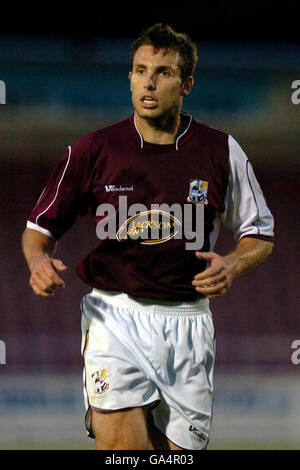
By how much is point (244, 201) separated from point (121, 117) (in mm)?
5123

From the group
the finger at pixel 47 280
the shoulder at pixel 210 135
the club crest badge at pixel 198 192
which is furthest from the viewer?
the shoulder at pixel 210 135

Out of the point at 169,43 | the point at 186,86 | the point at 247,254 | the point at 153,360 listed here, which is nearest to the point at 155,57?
the point at 169,43

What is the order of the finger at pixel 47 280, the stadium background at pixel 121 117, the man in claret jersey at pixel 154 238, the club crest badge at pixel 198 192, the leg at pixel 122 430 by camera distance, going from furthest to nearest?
1. the stadium background at pixel 121 117
2. the club crest badge at pixel 198 192
3. the man in claret jersey at pixel 154 238
4. the leg at pixel 122 430
5. the finger at pixel 47 280

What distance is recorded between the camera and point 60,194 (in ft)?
12.2

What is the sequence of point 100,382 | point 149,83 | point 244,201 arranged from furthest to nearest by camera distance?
point 244,201, point 149,83, point 100,382

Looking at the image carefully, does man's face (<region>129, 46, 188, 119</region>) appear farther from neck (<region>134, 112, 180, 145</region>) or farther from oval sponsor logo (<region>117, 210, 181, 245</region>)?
oval sponsor logo (<region>117, 210, 181, 245</region>)

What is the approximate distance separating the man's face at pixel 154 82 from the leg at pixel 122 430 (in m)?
1.26

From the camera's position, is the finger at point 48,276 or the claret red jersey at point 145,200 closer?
the finger at point 48,276

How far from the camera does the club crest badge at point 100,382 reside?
3451 millimetres

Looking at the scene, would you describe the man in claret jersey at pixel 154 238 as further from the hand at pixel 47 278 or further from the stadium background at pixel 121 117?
the stadium background at pixel 121 117

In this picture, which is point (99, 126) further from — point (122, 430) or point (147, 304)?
point (122, 430)

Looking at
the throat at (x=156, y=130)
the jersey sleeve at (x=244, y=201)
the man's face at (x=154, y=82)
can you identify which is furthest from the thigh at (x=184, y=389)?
the man's face at (x=154, y=82)

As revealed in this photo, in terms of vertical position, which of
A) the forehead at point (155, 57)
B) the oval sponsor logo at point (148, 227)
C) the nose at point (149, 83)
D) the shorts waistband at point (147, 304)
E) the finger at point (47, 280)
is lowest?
the shorts waistband at point (147, 304)

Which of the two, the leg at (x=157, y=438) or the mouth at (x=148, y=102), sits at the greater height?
the mouth at (x=148, y=102)
